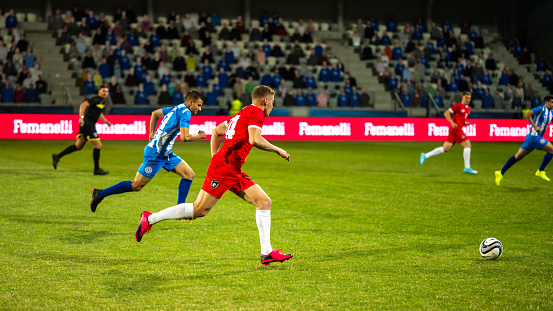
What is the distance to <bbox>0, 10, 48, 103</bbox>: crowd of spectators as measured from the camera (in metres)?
27.1

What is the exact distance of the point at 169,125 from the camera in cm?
909

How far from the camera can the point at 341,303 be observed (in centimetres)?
533

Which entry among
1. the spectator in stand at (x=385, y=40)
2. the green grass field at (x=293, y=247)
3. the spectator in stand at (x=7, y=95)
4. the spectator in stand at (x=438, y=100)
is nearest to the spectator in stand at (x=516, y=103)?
the spectator in stand at (x=438, y=100)

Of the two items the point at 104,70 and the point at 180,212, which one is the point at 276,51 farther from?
the point at 180,212

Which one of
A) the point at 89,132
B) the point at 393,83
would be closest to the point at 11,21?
the point at 393,83

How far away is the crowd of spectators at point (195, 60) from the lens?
96.8ft

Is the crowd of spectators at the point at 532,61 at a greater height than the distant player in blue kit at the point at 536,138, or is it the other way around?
the crowd of spectators at the point at 532,61

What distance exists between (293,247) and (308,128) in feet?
68.2

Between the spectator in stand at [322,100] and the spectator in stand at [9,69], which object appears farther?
the spectator in stand at [322,100]

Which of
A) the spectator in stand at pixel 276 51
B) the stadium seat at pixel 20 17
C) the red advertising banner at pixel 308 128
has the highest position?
the stadium seat at pixel 20 17

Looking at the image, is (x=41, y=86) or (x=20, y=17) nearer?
(x=41, y=86)

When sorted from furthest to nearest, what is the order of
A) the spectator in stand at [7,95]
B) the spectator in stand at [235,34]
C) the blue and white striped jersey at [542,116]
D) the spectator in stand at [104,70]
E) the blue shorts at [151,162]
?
1. the spectator in stand at [235,34]
2. the spectator in stand at [104,70]
3. the spectator in stand at [7,95]
4. the blue and white striped jersey at [542,116]
5. the blue shorts at [151,162]

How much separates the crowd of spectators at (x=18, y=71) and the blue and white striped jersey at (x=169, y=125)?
20274mm

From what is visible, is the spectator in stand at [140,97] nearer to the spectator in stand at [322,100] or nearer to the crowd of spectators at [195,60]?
the crowd of spectators at [195,60]
